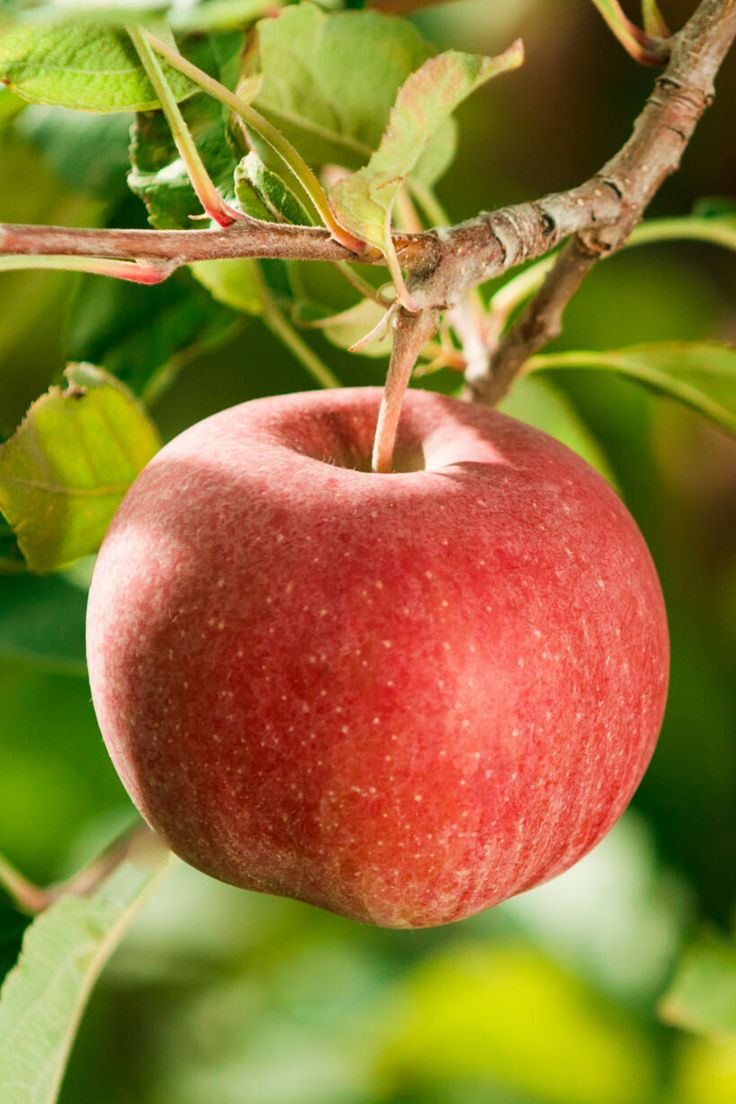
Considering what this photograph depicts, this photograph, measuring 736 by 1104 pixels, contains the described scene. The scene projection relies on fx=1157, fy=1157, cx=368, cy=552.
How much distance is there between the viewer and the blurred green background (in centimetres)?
116

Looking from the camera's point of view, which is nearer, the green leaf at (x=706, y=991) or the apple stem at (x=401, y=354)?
the apple stem at (x=401, y=354)

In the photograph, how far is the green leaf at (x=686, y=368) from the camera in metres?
0.70

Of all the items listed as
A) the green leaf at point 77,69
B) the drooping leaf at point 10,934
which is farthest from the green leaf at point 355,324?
the drooping leaf at point 10,934

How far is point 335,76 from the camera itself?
631 mm

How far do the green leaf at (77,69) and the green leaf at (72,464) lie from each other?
16 cm

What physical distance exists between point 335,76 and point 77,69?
221mm

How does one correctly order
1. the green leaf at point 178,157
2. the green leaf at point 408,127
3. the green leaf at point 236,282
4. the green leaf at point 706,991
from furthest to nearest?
1. the green leaf at point 706,991
2. the green leaf at point 236,282
3. the green leaf at point 178,157
4. the green leaf at point 408,127

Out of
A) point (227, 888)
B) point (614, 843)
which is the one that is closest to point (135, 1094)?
point (227, 888)

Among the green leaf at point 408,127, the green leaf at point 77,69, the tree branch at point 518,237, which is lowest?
the tree branch at point 518,237

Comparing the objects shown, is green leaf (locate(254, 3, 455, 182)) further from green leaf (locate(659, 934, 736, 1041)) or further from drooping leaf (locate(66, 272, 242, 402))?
green leaf (locate(659, 934, 736, 1041))

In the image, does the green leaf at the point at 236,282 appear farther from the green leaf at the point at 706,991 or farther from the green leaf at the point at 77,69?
the green leaf at the point at 706,991

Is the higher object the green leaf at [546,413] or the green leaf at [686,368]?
the green leaf at [686,368]

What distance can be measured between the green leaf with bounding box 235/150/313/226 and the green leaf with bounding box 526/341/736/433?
28 cm

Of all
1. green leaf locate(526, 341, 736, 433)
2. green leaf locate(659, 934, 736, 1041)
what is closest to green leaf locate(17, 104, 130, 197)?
green leaf locate(526, 341, 736, 433)
